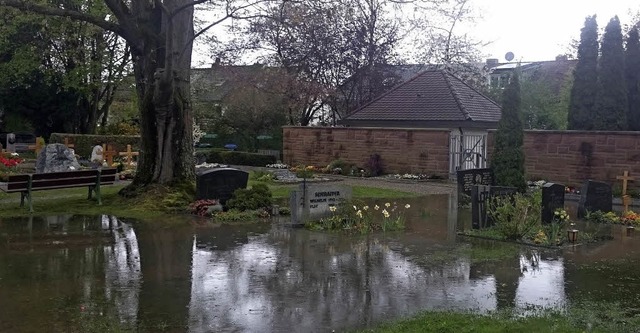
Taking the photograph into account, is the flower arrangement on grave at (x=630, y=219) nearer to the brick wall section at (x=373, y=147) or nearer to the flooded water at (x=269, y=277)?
the flooded water at (x=269, y=277)

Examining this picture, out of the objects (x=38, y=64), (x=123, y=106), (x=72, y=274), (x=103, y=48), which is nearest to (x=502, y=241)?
(x=72, y=274)

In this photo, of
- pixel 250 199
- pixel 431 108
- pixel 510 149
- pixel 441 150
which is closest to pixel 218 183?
pixel 250 199

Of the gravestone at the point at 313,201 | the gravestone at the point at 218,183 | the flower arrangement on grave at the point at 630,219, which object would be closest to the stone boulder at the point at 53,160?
the gravestone at the point at 218,183

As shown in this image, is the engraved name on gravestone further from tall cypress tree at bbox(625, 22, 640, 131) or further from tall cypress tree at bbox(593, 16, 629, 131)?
tall cypress tree at bbox(625, 22, 640, 131)

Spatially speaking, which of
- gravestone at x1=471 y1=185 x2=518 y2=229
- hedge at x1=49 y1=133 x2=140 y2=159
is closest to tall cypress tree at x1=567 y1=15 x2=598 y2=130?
gravestone at x1=471 y1=185 x2=518 y2=229

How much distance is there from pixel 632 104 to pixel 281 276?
23.9 meters

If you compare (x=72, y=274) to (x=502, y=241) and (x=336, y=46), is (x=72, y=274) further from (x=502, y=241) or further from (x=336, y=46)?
(x=336, y=46)

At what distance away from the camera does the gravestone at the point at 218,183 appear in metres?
15.3

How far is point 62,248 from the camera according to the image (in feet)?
35.2

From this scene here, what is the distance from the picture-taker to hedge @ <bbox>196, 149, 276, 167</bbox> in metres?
34.1

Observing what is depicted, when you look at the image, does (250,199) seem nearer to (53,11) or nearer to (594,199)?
(53,11)

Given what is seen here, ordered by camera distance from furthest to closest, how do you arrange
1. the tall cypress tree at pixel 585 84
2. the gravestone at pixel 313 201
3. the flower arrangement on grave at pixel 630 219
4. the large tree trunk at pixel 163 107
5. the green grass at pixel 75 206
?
the tall cypress tree at pixel 585 84 → the large tree trunk at pixel 163 107 → the green grass at pixel 75 206 → the flower arrangement on grave at pixel 630 219 → the gravestone at pixel 313 201

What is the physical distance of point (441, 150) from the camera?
26.6 meters

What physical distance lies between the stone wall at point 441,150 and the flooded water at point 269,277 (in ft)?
31.3
